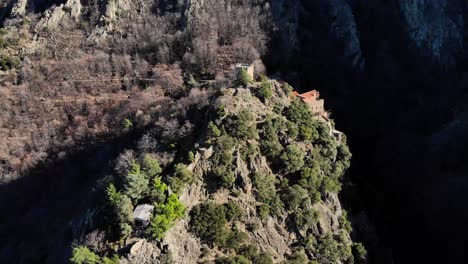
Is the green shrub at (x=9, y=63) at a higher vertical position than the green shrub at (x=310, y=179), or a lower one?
higher

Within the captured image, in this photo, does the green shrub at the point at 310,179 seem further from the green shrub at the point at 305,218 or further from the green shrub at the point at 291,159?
the green shrub at the point at 305,218

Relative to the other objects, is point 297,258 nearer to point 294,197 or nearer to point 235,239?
point 294,197

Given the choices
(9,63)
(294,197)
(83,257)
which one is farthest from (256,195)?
(9,63)

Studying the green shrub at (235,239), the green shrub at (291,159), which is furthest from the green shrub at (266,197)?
the green shrub at (235,239)

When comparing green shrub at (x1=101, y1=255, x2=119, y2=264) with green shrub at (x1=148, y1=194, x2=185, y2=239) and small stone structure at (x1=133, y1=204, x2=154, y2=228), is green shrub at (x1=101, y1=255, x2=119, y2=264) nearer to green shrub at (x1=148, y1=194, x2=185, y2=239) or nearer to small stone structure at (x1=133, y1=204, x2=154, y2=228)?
small stone structure at (x1=133, y1=204, x2=154, y2=228)

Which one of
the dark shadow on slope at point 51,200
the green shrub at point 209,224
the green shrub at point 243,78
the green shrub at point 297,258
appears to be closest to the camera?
the green shrub at point 209,224
